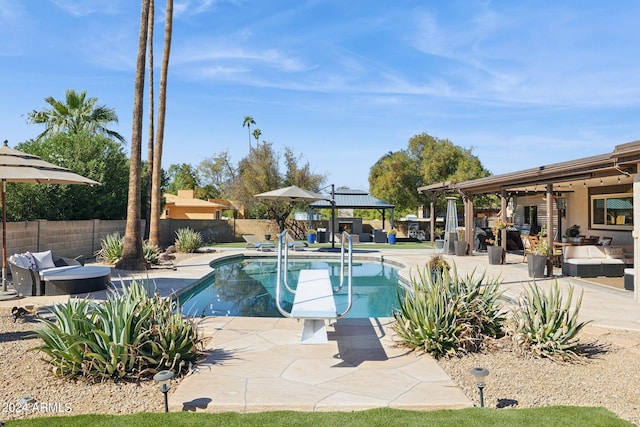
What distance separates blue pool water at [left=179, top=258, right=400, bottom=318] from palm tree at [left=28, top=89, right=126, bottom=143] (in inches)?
522

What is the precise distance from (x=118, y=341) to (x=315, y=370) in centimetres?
197

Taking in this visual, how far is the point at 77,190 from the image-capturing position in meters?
16.4

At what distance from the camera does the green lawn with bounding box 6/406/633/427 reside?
10.5 feet

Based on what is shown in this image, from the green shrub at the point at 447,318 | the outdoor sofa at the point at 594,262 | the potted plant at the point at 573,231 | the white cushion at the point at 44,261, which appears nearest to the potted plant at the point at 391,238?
the potted plant at the point at 573,231

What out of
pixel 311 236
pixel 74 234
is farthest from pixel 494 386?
pixel 311 236

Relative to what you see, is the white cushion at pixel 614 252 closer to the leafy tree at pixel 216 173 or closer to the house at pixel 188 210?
the house at pixel 188 210

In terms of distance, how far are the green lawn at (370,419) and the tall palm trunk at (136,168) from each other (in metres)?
9.34

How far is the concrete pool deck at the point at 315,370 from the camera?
3654 millimetres

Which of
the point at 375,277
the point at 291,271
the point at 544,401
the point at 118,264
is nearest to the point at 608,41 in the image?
the point at 375,277

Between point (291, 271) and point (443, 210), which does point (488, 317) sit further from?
point (443, 210)

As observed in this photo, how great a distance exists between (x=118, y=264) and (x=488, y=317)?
10319mm

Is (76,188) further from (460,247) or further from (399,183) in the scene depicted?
(399,183)

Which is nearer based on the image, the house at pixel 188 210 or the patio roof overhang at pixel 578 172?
the patio roof overhang at pixel 578 172

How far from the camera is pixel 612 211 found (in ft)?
48.8
